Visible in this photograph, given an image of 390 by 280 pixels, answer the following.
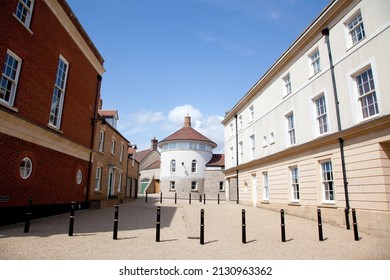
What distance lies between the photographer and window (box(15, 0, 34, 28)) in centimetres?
957

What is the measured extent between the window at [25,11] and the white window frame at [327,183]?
14.4 m

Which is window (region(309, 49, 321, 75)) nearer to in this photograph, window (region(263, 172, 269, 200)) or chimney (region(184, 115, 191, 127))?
window (region(263, 172, 269, 200))

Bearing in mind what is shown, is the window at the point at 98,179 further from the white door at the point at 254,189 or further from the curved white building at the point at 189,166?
the curved white building at the point at 189,166

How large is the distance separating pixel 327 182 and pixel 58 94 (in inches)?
555

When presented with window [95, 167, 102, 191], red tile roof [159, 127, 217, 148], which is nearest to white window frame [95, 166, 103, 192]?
window [95, 167, 102, 191]

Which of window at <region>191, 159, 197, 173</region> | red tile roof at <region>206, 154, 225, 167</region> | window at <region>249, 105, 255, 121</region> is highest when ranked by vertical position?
window at <region>249, 105, 255, 121</region>

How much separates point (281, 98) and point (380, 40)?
7.47 metres

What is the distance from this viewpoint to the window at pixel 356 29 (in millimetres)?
10211

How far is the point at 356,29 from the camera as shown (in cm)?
1060

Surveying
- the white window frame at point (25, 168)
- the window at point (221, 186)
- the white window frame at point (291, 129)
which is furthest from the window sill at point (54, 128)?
the window at point (221, 186)

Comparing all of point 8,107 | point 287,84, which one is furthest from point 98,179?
point 287,84

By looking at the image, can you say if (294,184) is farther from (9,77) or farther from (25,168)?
(9,77)

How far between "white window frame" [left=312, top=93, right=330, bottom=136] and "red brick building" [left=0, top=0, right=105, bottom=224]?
1295 cm

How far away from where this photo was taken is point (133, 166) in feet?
97.2
